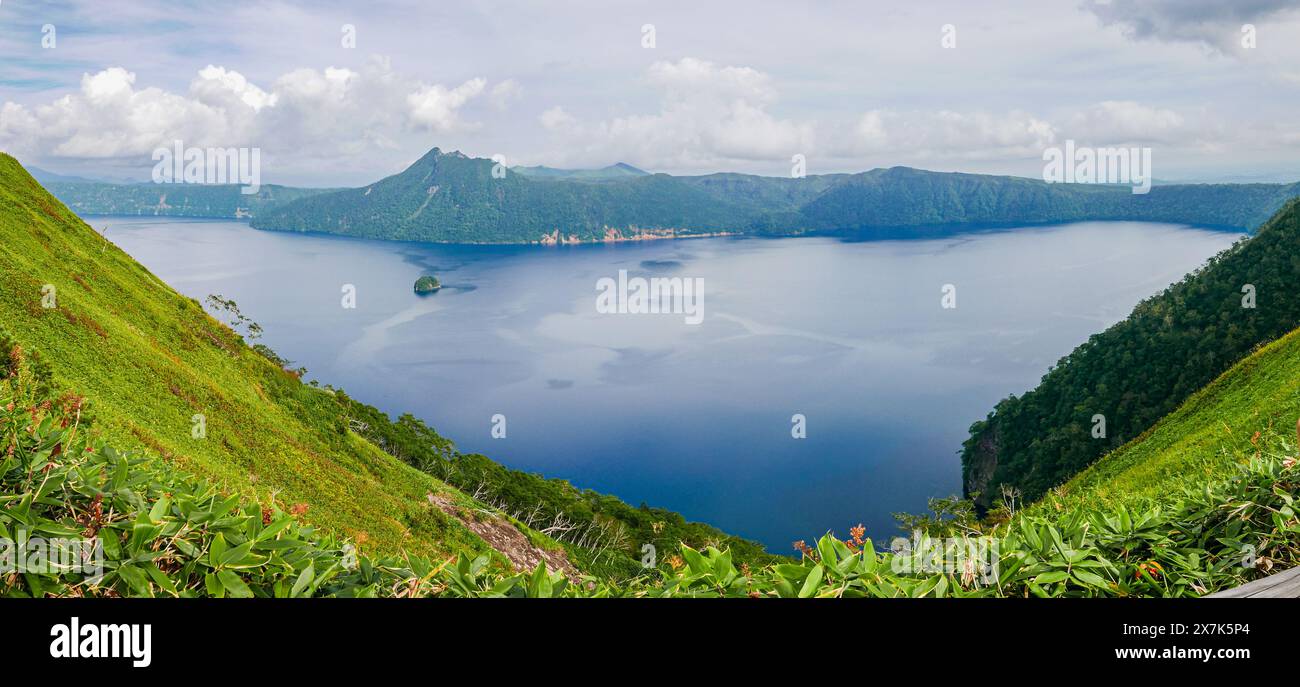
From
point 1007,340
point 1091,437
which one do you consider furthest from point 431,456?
point 1007,340

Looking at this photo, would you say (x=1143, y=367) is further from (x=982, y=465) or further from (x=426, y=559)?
(x=426, y=559)

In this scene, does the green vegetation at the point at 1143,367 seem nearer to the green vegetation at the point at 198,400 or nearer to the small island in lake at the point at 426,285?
the green vegetation at the point at 198,400

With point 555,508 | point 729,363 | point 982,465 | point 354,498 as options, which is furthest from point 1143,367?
point 354,498

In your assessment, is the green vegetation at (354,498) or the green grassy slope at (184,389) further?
the green grassy slope at (184,389)

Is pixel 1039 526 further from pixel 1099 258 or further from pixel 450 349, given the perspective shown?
pixel 1099 258

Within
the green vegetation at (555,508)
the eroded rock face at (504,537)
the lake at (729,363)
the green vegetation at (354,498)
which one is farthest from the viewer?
the lake at (729,363)

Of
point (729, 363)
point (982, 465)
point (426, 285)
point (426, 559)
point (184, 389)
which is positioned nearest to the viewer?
point (426, 559)

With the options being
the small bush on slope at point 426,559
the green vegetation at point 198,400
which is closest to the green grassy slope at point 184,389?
the green vegetation at point 198,400
